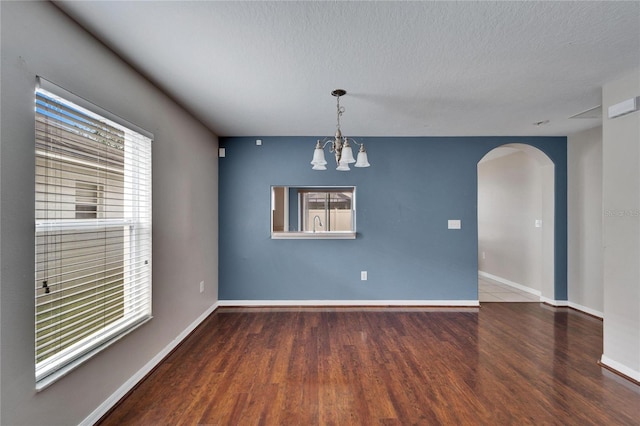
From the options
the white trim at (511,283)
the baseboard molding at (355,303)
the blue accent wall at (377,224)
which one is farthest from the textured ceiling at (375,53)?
the white trim at (511,283)

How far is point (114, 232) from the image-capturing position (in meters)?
2.00

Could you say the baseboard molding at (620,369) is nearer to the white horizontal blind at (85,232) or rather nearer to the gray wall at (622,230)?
the gray wall at (622,230)

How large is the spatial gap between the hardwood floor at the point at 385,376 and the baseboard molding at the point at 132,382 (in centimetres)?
5

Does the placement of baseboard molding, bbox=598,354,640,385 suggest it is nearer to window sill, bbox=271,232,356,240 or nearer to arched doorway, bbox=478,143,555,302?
arched doorway, bbox=478,143,555,302

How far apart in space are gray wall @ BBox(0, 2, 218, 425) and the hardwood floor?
1.08ft

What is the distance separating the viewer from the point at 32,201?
4.55ft

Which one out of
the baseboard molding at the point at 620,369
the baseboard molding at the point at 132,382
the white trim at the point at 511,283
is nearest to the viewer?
the baseboard molding at the point at 132,382

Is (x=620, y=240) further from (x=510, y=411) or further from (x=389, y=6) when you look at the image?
(x=389, y=6)

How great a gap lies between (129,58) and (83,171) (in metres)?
0.89

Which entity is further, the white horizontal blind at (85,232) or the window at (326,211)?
the window at (326,211)

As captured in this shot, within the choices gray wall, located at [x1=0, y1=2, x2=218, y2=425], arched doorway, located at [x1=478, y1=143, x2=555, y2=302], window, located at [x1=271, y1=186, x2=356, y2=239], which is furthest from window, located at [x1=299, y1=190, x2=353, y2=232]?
arched doorway, located at [x1=478, y1=143, x2=555, y2=302]

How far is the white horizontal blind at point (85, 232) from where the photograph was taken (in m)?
1.47

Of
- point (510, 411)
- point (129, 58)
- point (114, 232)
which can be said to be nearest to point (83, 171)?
point (114, 232)

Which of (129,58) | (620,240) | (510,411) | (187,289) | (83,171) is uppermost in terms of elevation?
(129,58)
